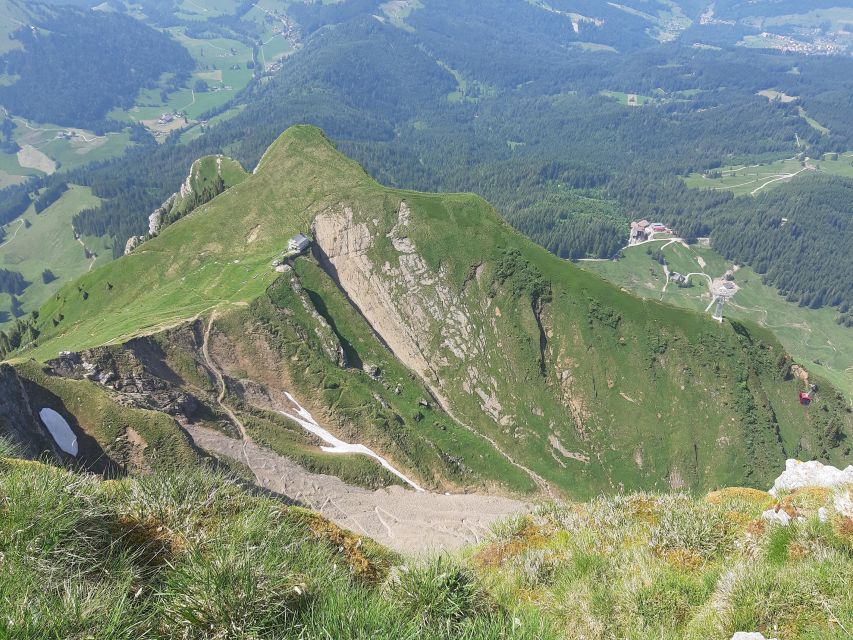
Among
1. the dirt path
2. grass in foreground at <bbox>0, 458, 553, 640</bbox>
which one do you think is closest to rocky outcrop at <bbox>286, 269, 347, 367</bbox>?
the dirt path

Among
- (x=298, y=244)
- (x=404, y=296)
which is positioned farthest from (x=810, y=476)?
(x=298, y=244)

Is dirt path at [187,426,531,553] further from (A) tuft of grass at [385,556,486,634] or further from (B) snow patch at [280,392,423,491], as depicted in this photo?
(A) tuft of grass at [385,556,486,634]

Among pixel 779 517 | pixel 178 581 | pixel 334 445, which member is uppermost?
pixel 178 581

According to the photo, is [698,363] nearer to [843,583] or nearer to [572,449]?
[572,449]

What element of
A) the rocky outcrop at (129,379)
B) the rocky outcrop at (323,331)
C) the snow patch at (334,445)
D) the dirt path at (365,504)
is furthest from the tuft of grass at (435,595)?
the rocky outcrop at (323,331)

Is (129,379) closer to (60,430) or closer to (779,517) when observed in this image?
(60,430)

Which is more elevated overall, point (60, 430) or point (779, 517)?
point (779, 517)
